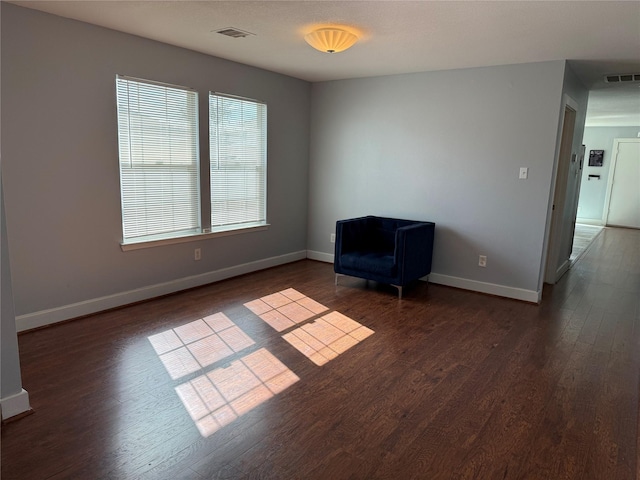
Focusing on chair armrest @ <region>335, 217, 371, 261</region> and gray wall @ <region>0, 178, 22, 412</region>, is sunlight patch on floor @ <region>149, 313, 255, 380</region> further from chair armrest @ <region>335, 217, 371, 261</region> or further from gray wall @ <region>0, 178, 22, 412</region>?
chair armrest @ <region>335, 217, 371, 261</region>

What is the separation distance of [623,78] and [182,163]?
4.69 metres

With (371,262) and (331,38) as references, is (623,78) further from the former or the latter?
(331,38)

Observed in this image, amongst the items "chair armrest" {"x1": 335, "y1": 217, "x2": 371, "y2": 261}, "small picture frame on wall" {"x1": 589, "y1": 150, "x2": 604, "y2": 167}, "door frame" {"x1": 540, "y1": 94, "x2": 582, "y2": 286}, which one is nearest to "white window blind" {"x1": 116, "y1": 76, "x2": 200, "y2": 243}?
"chair armrest" {"x1": 335, "y1": 217, "x2": 371, "y2": 261}

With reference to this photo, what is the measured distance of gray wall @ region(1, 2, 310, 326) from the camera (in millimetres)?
3035

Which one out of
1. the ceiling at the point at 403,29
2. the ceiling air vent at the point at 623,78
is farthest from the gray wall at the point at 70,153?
the ceiling air vent at the point at 623,78

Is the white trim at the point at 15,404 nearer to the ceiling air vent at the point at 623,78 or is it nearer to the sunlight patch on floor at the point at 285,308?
the sunlight patch on floor at the point at 285,308

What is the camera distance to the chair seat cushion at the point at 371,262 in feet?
14.1

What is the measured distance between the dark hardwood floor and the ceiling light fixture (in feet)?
7.29

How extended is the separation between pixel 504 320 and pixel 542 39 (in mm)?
2345

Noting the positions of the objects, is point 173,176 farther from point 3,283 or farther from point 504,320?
point 504,320

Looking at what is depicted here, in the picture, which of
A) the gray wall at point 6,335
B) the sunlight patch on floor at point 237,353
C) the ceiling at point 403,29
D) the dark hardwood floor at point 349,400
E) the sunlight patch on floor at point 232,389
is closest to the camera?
the dark hardwood floor at point 349,400

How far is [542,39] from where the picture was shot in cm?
327

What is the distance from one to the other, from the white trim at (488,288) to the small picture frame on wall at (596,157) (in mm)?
7271

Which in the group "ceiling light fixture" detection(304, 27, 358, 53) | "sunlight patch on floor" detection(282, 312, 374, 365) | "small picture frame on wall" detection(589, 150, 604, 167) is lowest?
"sunlight patch on floor" detection(282, 312, 374, 365)
